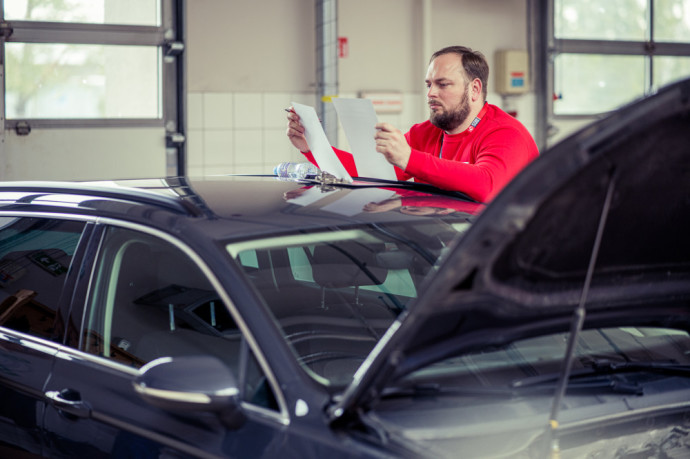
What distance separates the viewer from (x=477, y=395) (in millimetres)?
1776

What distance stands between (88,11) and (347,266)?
497 centimetres

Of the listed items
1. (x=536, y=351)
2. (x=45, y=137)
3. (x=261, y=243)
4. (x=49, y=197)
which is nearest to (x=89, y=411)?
(x=261, y=243)

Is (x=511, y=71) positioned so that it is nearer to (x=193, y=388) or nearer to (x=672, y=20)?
(x=672, y=20)

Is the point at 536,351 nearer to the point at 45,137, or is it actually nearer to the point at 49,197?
the point at 49,197

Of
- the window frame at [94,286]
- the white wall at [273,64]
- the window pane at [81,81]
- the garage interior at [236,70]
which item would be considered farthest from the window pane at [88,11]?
the window frame at [94,286]

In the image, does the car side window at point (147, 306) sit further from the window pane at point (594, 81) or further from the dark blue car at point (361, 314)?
the window pane at point (594, 81)

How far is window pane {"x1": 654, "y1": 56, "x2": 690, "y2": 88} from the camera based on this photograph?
893 centimetres

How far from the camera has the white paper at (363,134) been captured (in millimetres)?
2977

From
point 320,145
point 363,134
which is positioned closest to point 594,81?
point 363,134

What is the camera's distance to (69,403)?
2086 millimetres

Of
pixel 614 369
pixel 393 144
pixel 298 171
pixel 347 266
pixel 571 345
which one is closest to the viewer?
pixel 571 345

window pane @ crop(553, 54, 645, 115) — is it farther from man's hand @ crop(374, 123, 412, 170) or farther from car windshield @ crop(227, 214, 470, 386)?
car windshield @ crop(227, 214, 470, 386)

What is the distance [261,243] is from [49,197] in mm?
869

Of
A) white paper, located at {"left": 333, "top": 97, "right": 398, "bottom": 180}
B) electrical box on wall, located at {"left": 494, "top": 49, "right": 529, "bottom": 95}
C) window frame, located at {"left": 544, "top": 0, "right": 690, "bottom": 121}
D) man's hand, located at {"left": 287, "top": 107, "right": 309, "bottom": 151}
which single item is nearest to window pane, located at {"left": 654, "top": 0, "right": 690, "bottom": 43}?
window frame, located at {"left": 544, "top": 0, "right": 690, "bottom": 121}
